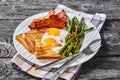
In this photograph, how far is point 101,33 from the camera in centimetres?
170

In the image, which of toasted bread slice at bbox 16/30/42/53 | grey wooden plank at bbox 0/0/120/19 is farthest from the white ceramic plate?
grey wooden plank at bbox 0/0/120/19

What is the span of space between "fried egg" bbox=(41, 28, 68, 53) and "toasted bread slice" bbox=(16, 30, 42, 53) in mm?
32

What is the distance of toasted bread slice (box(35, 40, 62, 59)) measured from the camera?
143 centimetres

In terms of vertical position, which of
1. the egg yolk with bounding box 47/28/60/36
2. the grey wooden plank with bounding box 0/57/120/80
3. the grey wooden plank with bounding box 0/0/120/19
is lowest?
the grey wooden plank with bounding box 0/57/120/80

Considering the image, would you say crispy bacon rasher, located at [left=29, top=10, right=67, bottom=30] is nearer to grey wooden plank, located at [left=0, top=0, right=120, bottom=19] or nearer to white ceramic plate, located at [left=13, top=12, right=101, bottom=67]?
white ceramic plate, located at [left=13, top=12, right=101, bottom=67]

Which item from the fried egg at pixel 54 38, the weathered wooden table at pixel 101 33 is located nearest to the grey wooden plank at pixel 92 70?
the weathered wooden table at pixel 101 33

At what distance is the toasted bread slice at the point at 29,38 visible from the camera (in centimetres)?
149

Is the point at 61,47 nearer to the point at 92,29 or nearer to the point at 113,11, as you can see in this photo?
the point at 92,29

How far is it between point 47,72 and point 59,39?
0.51 ft

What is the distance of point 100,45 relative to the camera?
59.9 inches

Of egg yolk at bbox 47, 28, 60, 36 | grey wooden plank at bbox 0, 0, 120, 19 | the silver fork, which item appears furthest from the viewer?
grey wooden plank at bbox 0, 0, 120, 19

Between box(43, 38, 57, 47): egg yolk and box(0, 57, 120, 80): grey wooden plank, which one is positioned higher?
box(43, 38, 57, 47): egg yolk

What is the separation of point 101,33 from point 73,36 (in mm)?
192

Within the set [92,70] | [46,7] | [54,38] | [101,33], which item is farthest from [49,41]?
[46,7]
